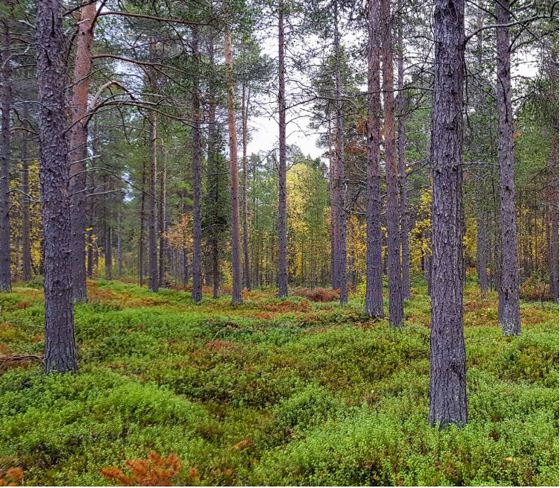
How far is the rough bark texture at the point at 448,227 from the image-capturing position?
545cm

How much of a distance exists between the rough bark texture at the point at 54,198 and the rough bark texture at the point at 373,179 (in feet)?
26.4

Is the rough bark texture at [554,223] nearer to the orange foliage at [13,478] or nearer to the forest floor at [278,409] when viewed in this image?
the forest floor at [278,409]

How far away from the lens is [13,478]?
4.53 metres

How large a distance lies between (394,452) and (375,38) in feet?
35.7

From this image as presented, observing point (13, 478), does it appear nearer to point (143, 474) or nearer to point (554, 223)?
point (143, 474)

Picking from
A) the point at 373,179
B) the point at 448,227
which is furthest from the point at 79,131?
the point at 448,227

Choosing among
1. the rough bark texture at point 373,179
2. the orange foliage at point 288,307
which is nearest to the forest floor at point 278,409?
the rough bark texture at point 373,179

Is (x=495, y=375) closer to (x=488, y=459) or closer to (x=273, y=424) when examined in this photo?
(x=488, y=459)

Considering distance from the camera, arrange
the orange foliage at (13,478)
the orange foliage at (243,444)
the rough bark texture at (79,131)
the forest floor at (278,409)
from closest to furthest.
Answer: the orange foliage at (13,478)
the forest floor at (278,409)
the orange foliage at (243,444)
the rough bark texture at (79,131)

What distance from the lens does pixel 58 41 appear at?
7625 millimetres

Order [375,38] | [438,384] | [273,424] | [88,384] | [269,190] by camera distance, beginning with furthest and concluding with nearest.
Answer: [269,190]
[375,38]
[88,384]
[273,424]
[438,384]

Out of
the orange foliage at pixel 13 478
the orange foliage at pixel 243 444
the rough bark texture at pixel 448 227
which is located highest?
the rough bark texture at pixel 448 227

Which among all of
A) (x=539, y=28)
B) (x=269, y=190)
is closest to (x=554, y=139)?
(x=539, y=28)

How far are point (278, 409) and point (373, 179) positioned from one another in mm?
7986
